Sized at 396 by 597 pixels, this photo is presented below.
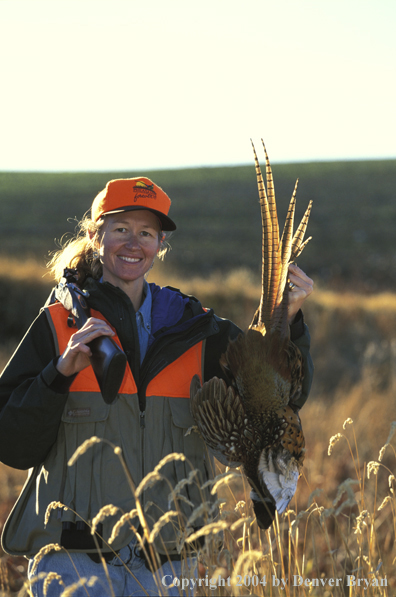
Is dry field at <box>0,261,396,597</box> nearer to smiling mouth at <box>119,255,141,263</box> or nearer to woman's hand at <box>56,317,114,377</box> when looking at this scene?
woman's hand at <box>56,317,114,377</box>

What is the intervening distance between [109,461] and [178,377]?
49cm

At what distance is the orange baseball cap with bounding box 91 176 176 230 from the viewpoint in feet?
9.24

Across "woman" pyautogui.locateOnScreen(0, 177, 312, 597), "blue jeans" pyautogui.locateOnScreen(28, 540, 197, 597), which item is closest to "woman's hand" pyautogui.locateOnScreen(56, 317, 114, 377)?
"woman" pyautogui.locateOnScreen(0, 177, 312, 597)

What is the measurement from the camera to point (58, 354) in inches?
102

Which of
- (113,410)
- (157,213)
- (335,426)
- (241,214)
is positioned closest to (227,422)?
(113,410)

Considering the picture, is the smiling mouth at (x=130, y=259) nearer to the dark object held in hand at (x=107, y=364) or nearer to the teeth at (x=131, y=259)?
the teeth at (x=131, y=259)

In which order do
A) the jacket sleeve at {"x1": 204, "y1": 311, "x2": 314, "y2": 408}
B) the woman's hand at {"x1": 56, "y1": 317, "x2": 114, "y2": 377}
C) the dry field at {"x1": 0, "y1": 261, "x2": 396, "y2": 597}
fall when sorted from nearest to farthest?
the woman's hand at {"x1": 56, "y1": 317, "x2": 114, "y2": 377}, the jacket sleeve at {"x1": 204, "y1": 311, "x2": 314, "y2": 408}, the dry field at {"x1": 0, "y1": 261, "x2": 396, "y2": 597}

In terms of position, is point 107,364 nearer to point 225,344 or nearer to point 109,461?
point 109,461

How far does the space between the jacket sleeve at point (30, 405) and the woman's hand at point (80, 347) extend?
0.18ft

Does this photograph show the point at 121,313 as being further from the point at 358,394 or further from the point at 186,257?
the point at 186,257

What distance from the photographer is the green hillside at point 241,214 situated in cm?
2944

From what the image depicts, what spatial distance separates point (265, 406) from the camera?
8.23 feet

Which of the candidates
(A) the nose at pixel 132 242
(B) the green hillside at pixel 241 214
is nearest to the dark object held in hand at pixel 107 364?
(A) the nose at pixel 132 242

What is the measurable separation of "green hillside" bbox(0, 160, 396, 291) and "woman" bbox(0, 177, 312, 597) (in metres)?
18.5
